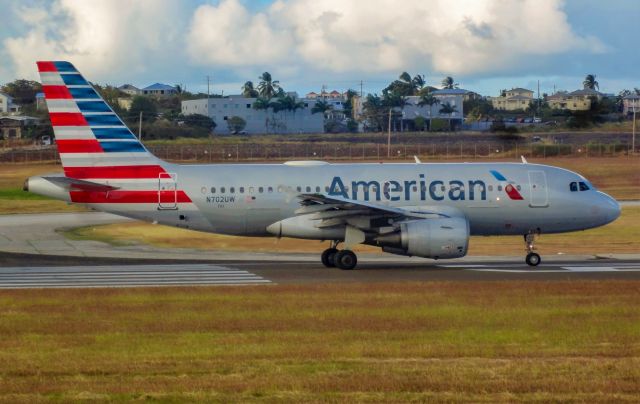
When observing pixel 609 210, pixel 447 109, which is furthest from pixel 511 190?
pixel 447 109

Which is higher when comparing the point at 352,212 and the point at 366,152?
the point at 366,152

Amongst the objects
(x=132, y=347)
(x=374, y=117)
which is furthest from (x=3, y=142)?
(x=132, y=347)

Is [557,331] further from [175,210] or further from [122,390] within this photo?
[175,210]

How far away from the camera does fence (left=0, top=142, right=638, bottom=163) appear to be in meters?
83.8

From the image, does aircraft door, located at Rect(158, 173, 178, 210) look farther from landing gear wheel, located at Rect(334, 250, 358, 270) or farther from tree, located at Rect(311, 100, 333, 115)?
tree, located at Rect(311, 100, 333, 115)

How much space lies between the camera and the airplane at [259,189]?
3178 cm

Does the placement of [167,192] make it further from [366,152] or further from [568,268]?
[366,152]

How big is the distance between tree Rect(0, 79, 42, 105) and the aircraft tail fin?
450 ft

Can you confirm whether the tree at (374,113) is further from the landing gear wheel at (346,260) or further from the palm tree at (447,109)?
the landing gear wheel at (346,260)

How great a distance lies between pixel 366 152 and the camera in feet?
299

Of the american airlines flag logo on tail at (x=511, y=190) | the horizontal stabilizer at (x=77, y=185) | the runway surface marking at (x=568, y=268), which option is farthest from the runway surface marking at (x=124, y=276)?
the american airlines flag logo on tail at (x=511, y=190)

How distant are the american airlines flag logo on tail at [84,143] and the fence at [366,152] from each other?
4796 cm

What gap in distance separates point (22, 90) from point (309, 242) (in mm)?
139526

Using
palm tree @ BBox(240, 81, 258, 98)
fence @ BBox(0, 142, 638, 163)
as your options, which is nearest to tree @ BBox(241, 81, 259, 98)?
palm tree @ BBox(240, 81, 258, 98)
